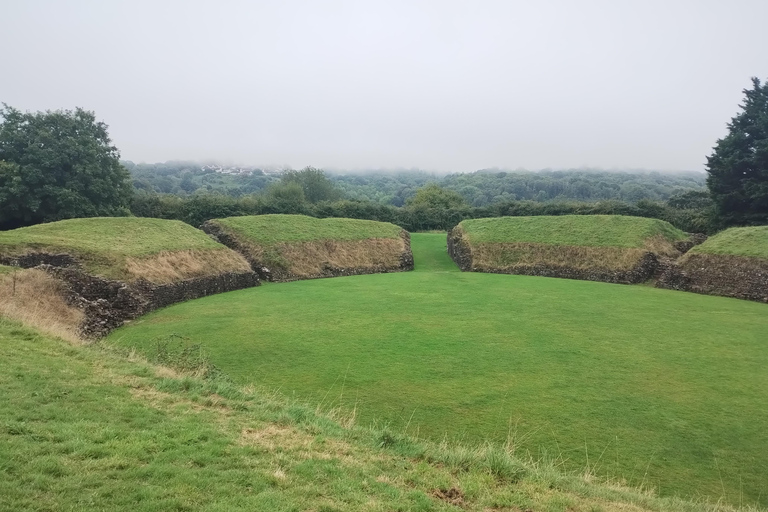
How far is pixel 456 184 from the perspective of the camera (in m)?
119

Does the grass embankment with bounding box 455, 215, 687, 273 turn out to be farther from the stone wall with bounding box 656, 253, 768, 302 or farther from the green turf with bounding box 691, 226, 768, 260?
the green turf with bounding box 691, 226, 768, 260

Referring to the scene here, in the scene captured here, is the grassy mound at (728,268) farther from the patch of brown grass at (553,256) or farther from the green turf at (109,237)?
the green turf at (109,237)

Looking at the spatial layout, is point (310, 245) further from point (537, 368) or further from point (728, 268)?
point (728, 268)

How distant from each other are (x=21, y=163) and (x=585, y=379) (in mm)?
36067

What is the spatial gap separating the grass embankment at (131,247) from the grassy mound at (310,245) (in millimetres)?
1708

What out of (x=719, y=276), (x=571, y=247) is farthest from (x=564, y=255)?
(x=719, y=276)

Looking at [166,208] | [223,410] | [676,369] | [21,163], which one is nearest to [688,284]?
[676,369]

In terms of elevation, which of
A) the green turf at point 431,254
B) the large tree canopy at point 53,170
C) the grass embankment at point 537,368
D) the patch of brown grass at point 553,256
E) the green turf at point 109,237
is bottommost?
the green turf at point 431,254

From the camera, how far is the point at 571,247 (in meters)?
28.6

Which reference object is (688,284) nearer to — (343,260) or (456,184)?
(343,260)

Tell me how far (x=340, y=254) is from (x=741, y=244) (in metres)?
21.3

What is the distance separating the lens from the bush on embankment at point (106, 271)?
13.4 meters

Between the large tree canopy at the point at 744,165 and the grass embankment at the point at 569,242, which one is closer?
the grass embankment at the point at 569,242

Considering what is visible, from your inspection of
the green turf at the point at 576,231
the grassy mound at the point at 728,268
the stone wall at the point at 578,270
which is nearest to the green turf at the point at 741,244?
the grassy mound at the point at 728,268
